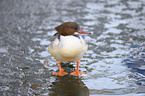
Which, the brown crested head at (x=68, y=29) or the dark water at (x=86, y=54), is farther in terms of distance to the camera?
the brown crested head at (x=68, y=29)

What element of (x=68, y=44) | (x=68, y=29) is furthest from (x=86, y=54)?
(x=68, y=44)

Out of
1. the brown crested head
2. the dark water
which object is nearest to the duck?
the brown crested head

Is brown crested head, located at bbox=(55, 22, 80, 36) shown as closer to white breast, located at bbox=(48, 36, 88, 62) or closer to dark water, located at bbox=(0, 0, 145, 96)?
white breast, located at bbox=(48, 36, 88, 62)

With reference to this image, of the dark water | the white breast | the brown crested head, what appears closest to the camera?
the dark water

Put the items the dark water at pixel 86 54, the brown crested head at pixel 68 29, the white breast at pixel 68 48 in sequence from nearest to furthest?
the dark water at pixel 86 54 → the white breast at pixel 68 48 → the brown crested head at pixel 68 29

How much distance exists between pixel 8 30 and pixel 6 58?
8.18 ft

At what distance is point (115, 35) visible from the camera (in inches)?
341

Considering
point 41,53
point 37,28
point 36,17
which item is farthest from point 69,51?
point 36,17

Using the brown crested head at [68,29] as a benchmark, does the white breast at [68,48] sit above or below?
below

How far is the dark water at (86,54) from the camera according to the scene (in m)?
5.41

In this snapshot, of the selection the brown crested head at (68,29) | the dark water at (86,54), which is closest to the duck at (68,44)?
the brown crested head at (68,29)

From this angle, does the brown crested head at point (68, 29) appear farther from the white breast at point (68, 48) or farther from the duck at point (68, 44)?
the white breast at point (68, 48)

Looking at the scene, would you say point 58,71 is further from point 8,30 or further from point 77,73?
point 8,30

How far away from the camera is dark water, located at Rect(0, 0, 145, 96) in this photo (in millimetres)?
5410
